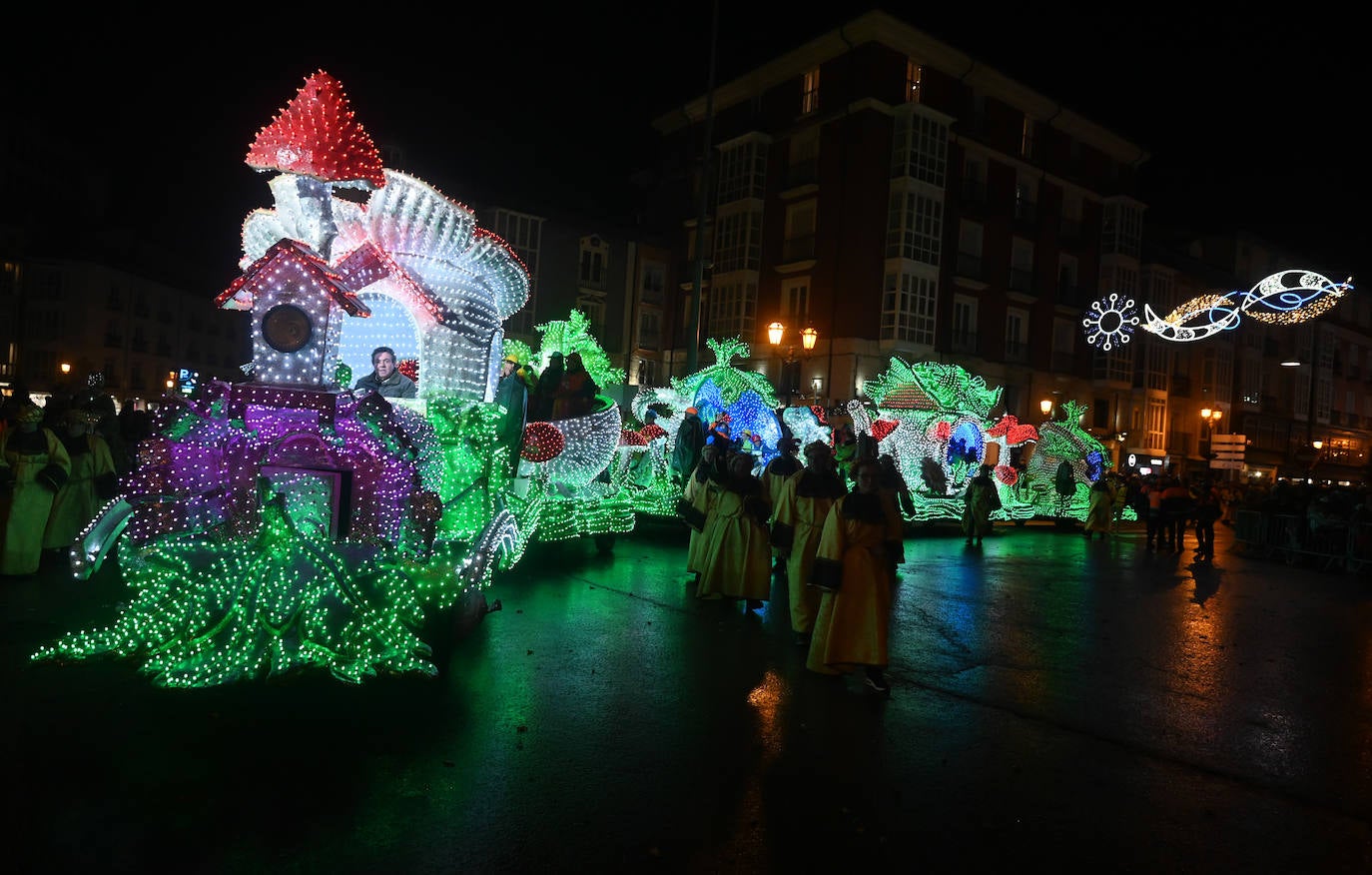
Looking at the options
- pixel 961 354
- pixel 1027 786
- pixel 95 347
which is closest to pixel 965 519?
pixel 1027 786

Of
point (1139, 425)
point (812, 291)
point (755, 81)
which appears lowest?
point (1139, 425)

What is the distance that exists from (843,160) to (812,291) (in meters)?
4.66

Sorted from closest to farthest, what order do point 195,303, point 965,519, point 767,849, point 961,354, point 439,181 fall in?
point 767,849 → point 965,519 → point 439,181 → point 961,354 → point 195,303

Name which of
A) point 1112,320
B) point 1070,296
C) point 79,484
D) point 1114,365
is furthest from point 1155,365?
point 79,484

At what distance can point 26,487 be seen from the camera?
865 centimetres

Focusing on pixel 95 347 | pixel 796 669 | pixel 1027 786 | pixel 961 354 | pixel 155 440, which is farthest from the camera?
pixel 95 347

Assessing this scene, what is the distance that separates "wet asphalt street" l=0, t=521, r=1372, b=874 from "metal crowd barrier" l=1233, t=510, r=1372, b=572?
10.2m

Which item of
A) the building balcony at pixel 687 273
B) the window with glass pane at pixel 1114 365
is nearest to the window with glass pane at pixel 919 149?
the building balcony at pixel 687 273

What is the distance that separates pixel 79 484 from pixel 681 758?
7986 mm

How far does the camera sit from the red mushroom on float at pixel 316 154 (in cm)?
615

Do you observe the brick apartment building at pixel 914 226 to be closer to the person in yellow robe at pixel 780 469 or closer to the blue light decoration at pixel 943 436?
the blue light decoration at pixel 943 436

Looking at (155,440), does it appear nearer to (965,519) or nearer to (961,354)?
(965,519)

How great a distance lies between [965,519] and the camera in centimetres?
1836

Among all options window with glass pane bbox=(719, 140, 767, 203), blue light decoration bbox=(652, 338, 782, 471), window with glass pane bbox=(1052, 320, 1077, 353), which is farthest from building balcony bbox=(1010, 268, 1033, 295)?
blue light decoration bbox=(652, 338, 782, 471)
